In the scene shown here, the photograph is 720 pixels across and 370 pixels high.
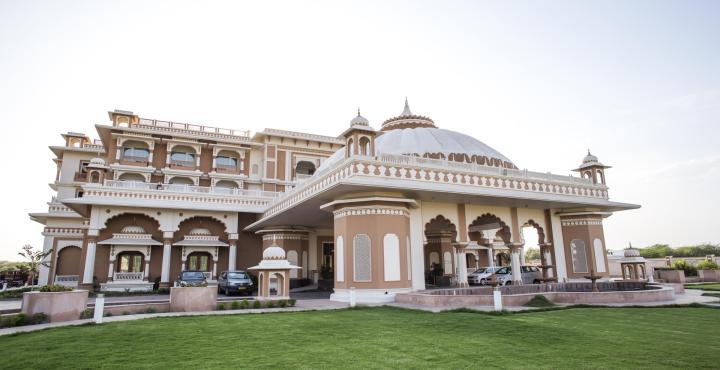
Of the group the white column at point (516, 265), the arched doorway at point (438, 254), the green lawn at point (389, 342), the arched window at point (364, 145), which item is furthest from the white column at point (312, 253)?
the green lawn at point (389, 342)

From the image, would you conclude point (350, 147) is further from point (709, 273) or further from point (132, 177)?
point (709, 273)

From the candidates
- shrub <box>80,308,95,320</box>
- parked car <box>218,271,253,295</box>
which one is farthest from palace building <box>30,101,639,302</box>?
shrub <box>80,308,95,320</box>

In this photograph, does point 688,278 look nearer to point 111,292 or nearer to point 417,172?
point 417,172

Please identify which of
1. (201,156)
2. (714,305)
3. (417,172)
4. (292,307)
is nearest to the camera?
(714,305)

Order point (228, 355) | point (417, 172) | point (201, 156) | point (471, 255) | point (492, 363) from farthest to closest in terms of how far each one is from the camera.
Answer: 1. point (201, 156)
2. point (471, 255)
3. point (417, 172)
4. point (228, 355)
5. point (492, 363)

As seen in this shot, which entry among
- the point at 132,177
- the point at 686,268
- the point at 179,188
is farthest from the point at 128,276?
the point at 686,268

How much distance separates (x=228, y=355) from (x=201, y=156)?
2730 cm

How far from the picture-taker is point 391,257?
14.0 m

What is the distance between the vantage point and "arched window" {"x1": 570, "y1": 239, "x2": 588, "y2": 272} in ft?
62.0

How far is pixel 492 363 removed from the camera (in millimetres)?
5281

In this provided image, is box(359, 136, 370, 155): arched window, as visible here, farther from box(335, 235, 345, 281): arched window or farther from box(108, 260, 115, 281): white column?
box(108, 260, 115, 281): white column

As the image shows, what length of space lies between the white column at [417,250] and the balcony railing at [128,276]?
52.5 ft

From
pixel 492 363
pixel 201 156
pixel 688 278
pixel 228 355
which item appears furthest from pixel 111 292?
pixel 688 278

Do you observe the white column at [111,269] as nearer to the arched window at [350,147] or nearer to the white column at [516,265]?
the arched window at [350,147]
